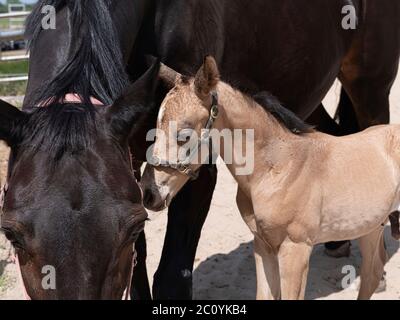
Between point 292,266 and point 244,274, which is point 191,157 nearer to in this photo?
point 292,266

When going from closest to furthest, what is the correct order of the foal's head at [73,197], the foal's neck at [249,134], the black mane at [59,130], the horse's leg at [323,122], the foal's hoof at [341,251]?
Result: 1. the foal's head at [73,197]
2. the black mane at [59,130]
3. the foal's neck at [249,134]
4. the foal's hoof at [341,251]
5. the horse's leg at [323,122]

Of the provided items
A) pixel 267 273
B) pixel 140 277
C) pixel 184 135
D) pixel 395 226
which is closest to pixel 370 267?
pixel 395 226

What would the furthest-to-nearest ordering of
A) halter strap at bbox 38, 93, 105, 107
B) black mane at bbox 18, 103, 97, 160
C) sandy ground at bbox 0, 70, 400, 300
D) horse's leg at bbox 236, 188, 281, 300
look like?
sandy ground at bbox 0, 70, 400, 300
horse's leg at bbox 236, 188, 281, 300
halter strap at bbox 38, 93, 105, 107
black mane at bbox 18, 103, 97, 160

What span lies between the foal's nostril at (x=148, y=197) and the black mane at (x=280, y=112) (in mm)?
591

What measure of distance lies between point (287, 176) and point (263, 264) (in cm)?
46

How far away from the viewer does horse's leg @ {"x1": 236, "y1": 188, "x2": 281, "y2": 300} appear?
2.36 m

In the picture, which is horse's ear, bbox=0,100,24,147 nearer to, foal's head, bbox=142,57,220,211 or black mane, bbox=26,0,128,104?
black mane, bbox=26,0,128,104

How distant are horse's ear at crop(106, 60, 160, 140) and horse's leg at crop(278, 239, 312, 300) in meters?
0.98

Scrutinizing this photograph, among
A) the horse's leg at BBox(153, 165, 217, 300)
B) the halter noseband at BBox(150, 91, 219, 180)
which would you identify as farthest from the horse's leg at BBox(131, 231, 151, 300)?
the halter noseband at BBox(150, 91, 219, 180)

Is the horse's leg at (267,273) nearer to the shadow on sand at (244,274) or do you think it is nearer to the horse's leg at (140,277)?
the horse's leg at (140,277)

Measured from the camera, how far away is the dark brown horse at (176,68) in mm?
1270

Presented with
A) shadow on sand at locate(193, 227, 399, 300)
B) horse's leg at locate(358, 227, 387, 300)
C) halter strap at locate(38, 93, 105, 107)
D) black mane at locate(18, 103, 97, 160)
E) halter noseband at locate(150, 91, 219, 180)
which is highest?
halter strap at locate(38, 93, 105, 107)

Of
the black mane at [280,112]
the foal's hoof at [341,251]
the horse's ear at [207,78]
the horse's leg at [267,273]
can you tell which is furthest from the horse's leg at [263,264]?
the foal's hoof at [341,251]

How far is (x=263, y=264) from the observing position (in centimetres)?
Answer: 242
